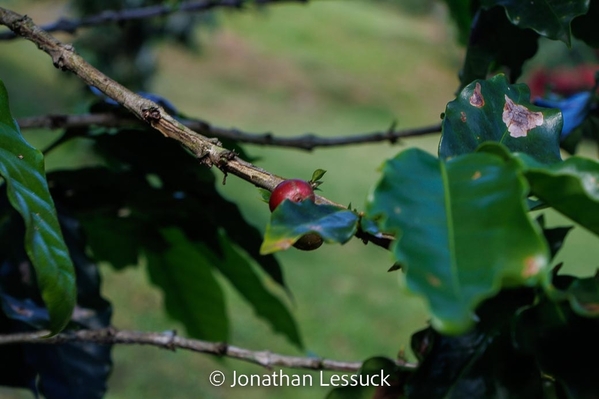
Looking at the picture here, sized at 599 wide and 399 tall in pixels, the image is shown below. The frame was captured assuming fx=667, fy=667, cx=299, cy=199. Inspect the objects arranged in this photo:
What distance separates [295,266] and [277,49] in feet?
31.1

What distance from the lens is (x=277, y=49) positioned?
13.5 metres

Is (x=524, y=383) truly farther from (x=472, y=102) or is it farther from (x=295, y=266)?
(x=295, y=266)

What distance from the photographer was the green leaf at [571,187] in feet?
1.38

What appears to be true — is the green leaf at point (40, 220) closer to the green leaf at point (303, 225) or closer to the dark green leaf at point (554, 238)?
the green leaf at point (303, 225)

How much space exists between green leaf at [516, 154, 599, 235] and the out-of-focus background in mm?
116

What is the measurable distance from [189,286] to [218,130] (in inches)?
11.1

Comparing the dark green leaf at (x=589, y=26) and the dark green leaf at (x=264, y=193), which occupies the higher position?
the dark green leaf at (x=589, y=26)

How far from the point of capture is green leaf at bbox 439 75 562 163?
22.9 inches

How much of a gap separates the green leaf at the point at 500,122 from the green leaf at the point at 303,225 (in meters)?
Answer: 0.14

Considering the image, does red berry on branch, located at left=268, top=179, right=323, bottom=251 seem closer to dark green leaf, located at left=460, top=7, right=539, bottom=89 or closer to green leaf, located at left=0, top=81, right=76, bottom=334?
green leaf, located at left=0, top=81, right=76, bottom=334

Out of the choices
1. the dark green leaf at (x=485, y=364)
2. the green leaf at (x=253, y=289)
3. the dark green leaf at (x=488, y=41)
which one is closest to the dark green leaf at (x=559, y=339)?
the dark green leaf at (x=485, y=364)

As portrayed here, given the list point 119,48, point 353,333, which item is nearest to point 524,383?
point 353,333

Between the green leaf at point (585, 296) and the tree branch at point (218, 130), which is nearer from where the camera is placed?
the green leaf at point (585, 296)

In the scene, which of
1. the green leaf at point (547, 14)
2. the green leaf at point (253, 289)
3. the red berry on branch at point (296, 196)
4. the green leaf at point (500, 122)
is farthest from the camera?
the green leaf at point (253, 289)
